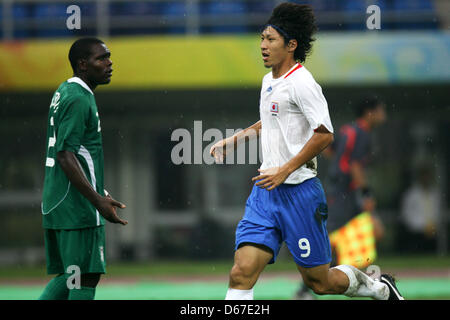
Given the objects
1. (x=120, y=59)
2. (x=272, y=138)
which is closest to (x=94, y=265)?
(x=272, y=138)

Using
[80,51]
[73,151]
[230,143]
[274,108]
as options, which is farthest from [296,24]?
[73,151]

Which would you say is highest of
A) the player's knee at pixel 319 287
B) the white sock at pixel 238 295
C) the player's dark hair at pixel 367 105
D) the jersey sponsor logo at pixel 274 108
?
the jersey sponsor logo at pixel 274 108

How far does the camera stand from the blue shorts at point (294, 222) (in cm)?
531

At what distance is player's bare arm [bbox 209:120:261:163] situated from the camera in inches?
226

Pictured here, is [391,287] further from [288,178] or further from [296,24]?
[296,24]

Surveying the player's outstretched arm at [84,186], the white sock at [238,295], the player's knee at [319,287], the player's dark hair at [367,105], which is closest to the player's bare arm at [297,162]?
the white sock at [238,295]

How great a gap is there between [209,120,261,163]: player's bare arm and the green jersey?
0.92 meters

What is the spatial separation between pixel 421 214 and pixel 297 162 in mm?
11915

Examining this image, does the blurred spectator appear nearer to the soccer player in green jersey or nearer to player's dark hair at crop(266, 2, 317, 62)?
player's dark hair at crop(266, 2, 317, 62)

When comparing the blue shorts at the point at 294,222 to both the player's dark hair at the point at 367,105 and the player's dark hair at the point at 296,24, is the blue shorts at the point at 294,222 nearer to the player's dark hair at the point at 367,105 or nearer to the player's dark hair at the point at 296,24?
the player's dark hair at the point at 296,24

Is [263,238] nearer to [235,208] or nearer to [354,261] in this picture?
[354,261]

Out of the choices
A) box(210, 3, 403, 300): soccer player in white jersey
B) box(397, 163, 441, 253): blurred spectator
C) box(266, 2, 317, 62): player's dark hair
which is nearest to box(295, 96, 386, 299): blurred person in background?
box(210, 3, 403, 300): soccer player in white jersey

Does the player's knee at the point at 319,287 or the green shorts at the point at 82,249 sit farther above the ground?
the green shorts at the point at 82,249

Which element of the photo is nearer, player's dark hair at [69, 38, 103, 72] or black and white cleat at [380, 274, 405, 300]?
player's dark hair at [69, 38, 103, 72]
